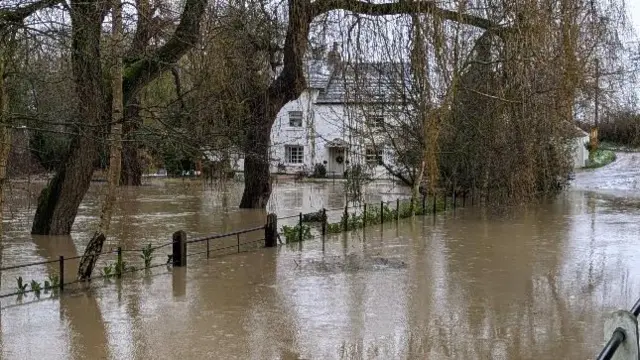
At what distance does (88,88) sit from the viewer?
32.6 feet

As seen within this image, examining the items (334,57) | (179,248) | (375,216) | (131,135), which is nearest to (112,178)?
(179,248)

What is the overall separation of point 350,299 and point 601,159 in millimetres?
42258

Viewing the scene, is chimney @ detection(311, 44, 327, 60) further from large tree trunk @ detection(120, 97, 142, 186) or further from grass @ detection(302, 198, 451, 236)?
grass @ detection(302, 198, 451, 236)

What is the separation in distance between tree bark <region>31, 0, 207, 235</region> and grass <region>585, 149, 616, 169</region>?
37469 millimetres

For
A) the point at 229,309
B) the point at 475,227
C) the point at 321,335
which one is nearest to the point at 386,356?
the point at 321,335

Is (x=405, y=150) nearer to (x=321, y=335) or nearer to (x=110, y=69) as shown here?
(x=110, y=69)

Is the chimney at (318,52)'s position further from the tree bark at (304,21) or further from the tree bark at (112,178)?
the tree bark at (112,178)

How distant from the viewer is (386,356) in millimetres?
7957

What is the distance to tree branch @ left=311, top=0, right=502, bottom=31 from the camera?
9.19 metres

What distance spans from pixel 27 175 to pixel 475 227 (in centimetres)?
1238

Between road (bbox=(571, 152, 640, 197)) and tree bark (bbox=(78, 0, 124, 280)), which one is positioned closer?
tree bark (bbox=(78, 0, 124, 280))

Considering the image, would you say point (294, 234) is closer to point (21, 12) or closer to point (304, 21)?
point (304, 21)

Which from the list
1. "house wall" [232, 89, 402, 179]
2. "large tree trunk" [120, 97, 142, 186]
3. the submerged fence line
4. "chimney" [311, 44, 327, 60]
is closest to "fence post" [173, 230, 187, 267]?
the submerged fence line

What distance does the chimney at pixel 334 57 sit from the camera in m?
10.5
